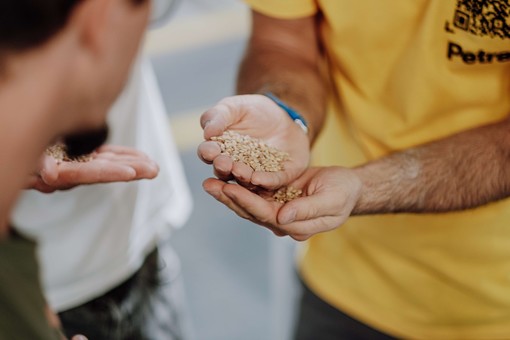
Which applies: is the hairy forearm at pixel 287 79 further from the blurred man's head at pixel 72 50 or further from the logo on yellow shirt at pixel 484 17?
the blurred man's head at pixel 72 50

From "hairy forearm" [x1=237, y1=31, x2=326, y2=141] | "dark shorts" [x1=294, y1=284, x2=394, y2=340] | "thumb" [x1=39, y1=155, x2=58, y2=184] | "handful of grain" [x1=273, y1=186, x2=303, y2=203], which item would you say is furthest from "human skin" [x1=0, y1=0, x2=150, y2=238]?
"dark shorts" [x1=294, y1=284, x2=394, y2=340]

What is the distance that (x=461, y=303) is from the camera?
4.51ft

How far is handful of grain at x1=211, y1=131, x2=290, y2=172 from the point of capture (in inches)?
40.2

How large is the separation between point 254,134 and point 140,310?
1.75 feet

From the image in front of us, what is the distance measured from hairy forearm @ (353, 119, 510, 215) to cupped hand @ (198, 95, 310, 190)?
0.41ft

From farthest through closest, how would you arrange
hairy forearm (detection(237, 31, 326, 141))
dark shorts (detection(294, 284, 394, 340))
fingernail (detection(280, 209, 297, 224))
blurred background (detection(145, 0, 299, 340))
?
blurred background (detection(145, 0, 299, 340)) → dark shorts (detection(294, 284, 394, 340)) → hairy forearm (detection(237, 31, 326, 141)) → fingernail (detection(280, 209, 297, 224))

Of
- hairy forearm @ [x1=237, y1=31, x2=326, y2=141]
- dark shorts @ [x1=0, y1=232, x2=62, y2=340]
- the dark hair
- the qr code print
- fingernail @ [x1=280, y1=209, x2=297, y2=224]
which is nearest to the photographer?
the dark hair

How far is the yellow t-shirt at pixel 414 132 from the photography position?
1.19 metres

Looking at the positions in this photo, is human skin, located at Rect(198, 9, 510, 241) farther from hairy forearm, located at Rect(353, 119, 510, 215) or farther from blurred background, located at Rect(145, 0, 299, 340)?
blurred background, located at Rect(145, 0, 299, 340)

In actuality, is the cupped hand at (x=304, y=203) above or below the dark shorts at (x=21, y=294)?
below

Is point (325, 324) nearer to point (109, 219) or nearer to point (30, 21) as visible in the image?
point (109, 219)

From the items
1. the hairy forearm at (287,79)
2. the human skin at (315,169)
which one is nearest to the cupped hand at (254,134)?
the human skin at (315,169)

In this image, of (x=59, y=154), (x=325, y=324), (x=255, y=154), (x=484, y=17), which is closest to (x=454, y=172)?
(x=484, y=17)

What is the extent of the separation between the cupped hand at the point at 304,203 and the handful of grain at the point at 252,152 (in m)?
0.04
